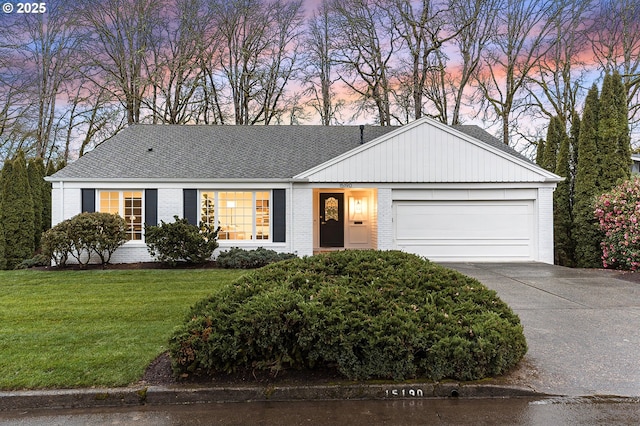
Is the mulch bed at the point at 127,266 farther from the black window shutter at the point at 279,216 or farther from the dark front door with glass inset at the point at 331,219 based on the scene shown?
the dark front door with glass inset at the point at 331,219

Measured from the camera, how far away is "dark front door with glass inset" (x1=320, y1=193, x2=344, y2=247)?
48.2ft

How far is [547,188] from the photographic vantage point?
12.2 m

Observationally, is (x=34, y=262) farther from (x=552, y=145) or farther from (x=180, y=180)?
(x=552, y=145)

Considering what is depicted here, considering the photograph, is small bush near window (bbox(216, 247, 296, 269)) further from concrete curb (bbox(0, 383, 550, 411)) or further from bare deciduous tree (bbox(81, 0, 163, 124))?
bare deciduous tree (bbox(81, 0, 163, 124))

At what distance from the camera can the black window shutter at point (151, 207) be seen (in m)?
12.1

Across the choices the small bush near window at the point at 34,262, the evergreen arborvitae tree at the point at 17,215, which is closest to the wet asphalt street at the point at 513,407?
the small bush near window at the point at 34,262

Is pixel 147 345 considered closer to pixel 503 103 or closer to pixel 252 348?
pixel 252 348

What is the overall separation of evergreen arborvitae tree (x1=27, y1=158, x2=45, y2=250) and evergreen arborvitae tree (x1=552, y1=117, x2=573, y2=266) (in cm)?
1737

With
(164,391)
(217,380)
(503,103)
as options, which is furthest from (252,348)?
(503,103)

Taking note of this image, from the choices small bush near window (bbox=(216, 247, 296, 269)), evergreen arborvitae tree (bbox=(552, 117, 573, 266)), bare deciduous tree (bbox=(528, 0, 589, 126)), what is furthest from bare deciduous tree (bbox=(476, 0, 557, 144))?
small bush near window (bbox=(216, 247, 296, 269))

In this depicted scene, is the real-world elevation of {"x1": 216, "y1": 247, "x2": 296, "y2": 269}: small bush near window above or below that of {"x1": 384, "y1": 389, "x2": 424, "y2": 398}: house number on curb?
above

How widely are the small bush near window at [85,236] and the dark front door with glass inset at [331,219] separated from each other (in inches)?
258

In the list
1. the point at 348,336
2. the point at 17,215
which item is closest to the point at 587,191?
the point at 348,336

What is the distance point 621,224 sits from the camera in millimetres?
10820
